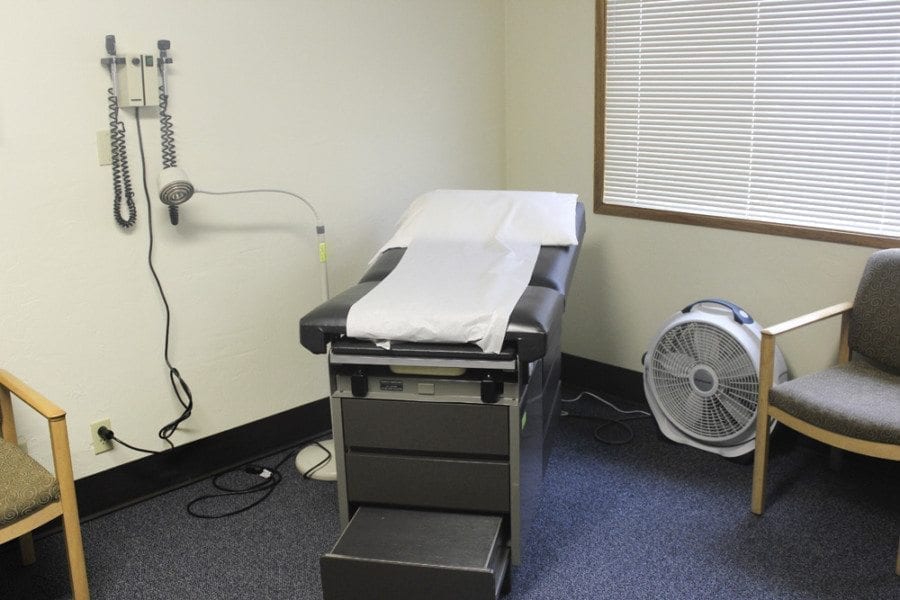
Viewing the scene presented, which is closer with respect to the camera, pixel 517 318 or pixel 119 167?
pixel 517 318

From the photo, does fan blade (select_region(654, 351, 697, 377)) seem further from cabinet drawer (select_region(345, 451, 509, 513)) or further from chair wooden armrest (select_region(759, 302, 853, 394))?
cabinet drawer (select_region(345, 451, 509, 513))

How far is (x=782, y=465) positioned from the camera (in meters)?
2.92

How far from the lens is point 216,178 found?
2.86 metres

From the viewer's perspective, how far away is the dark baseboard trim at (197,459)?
2.74m

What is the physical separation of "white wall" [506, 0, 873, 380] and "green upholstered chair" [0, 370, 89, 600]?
2220 mm

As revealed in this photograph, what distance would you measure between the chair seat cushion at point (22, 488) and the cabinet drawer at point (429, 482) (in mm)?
747

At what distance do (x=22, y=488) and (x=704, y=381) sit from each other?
2095 mm

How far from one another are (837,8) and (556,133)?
123cm

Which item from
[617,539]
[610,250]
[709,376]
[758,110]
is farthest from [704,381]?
[758,110]

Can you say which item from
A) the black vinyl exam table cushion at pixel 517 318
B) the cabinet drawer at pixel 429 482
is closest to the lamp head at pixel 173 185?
the black vinyl exam table cushion at pixel 517 318

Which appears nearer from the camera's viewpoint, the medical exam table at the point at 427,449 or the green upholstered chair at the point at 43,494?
the green upholstered chair at the point at 43,494

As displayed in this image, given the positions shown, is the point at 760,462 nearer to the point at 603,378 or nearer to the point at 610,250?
the point at 603,378

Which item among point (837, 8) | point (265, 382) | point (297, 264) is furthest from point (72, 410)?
point (837, 8)

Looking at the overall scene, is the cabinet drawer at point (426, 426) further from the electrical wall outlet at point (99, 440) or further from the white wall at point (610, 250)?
the white wall at point (610, 250)
